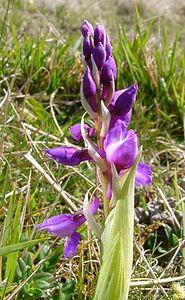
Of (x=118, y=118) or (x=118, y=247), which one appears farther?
(x=118, y=118)

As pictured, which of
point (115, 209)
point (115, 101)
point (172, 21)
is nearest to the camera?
point (115, 209)

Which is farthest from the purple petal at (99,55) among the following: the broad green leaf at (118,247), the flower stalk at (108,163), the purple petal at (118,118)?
the broad green leaf at (118,247)

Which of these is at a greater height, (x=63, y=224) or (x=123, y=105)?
(x=123, y=105)

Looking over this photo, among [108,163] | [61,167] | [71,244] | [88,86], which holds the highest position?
[88,86]

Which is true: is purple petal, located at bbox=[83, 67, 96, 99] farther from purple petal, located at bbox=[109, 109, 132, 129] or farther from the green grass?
the green grass

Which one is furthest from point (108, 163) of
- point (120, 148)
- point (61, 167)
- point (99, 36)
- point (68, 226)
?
point (61, 167)

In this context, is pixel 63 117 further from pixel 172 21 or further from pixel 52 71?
pixel 172 21

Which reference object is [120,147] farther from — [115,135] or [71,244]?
[71,244]

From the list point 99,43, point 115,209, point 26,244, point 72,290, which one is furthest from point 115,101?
point 72,290

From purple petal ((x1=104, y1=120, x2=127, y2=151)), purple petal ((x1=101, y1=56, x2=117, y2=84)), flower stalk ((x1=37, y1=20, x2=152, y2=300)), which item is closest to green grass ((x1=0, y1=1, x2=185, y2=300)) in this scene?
flower stalk ((x1=37, y1=20, x2=152, y2=300))
